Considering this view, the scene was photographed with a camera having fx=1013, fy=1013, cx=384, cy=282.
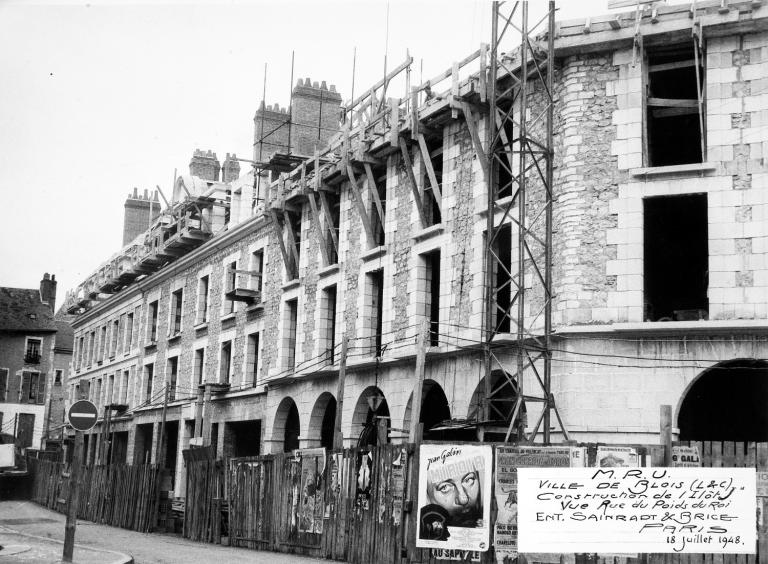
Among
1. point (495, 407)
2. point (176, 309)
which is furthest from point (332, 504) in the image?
point (176, 309)

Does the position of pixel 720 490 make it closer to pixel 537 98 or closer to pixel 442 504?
pixel 442 504

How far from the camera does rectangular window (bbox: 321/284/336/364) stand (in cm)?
Answer: 2783

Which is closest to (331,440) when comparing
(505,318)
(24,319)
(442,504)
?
(505,318)

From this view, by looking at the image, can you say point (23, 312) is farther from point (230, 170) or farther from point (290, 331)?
point (290, 331)

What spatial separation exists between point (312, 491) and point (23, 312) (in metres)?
52.2

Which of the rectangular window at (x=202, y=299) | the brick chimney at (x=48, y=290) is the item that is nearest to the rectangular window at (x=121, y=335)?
the rectangular window at (x=202, y=299)

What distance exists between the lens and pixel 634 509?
1079cm

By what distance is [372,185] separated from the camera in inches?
1001

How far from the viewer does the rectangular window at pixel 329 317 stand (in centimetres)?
2783

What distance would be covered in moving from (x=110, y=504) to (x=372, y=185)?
12.3 meters

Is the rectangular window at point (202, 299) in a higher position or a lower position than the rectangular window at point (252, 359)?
higher

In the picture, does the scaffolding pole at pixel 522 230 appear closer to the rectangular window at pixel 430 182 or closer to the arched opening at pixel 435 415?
the arched opening at pixel 435 415

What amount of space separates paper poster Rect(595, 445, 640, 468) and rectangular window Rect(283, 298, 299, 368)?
55.6 ft

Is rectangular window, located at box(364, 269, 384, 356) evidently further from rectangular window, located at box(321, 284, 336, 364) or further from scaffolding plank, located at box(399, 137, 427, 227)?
scaffolding plank, located at box(399, 137, 427, 227)
